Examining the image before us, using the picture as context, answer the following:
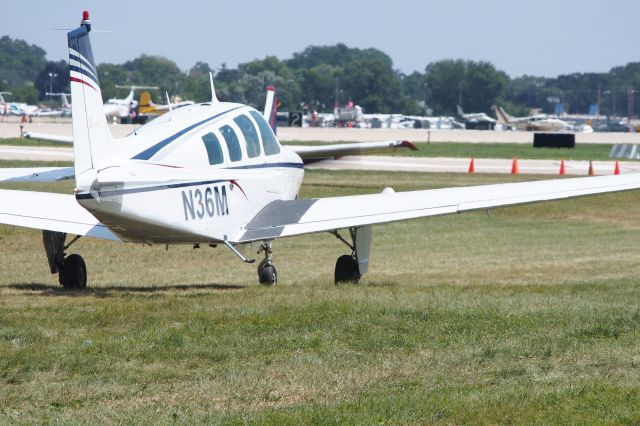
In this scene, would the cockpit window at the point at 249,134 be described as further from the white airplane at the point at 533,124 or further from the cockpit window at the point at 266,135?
the white airplane at the point at 533,124

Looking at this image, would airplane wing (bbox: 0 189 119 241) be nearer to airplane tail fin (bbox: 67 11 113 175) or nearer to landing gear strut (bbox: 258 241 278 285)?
landing gear strut (bbox: 258 241 278 285)

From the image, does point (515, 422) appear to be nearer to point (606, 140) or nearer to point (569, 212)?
point (569, 212)

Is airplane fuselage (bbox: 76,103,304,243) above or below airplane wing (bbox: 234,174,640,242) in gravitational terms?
above

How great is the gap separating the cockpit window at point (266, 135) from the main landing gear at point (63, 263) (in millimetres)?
2860

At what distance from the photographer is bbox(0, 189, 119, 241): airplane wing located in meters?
14.3

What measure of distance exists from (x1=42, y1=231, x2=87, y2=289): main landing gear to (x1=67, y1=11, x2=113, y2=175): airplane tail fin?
3.62m

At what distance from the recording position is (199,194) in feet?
44.3

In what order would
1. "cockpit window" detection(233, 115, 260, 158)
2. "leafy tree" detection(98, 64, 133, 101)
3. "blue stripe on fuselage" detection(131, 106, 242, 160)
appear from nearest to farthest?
"blue stripe on fuselage" detection(131, 106, 242, 160)
"cockpit window" detection(233, 115, 260, 158)
"leafy tree" detection(98, 64, 133, 101)

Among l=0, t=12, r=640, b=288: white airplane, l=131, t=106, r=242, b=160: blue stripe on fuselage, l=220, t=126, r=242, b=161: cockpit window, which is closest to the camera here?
l=0, t=12, r=640, b=288: white airplane

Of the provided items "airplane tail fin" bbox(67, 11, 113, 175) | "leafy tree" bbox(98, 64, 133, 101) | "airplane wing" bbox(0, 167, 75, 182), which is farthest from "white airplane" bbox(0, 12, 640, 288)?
"leafy tree" bbox(98, 64, 133, 101)

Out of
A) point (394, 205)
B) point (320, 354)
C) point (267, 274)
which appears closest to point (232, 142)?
point (267, 274)

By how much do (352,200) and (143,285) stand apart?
3.38 metres

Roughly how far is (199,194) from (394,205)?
9.60ft

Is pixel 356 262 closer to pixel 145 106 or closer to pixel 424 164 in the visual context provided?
pixel 424 164
